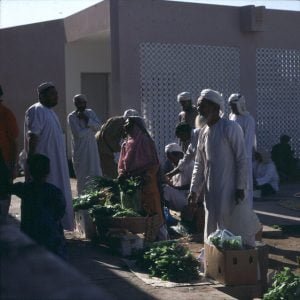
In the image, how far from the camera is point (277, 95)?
643 inches

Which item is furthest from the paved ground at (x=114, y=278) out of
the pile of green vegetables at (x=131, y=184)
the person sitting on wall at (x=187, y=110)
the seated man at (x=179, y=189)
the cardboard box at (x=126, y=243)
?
the person sitting on wall at (x=187, y=110)

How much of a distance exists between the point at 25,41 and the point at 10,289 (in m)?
16.3

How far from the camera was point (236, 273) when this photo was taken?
6.11 metres

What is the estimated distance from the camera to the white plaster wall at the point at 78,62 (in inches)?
703

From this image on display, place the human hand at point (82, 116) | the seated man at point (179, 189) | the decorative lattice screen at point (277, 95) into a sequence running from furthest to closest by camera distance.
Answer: the decorative lattice screen at point (277, 95), the human hand at point (82, 116), the seated man at point (179, 189)

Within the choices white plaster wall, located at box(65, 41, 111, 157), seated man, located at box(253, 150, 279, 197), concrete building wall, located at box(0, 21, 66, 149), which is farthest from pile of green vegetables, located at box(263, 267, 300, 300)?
concrete building wall, located at box(0, 21, 66, 149)

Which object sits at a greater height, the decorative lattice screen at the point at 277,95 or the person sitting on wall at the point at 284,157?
the decorative lattice screen at the point at 277,95

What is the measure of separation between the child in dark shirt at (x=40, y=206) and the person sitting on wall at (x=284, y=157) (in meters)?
10.1

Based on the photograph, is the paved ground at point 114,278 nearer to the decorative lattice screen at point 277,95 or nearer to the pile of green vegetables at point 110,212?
the pile of green vegetables at point 110,212

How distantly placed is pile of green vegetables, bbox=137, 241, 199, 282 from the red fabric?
1.62 m

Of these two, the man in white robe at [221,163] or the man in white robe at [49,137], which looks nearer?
the man in white robe at [221,163]

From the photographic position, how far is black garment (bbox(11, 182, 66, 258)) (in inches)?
241

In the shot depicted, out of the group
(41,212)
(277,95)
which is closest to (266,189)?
(277,95)

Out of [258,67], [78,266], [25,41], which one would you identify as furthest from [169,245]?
[25,41]
